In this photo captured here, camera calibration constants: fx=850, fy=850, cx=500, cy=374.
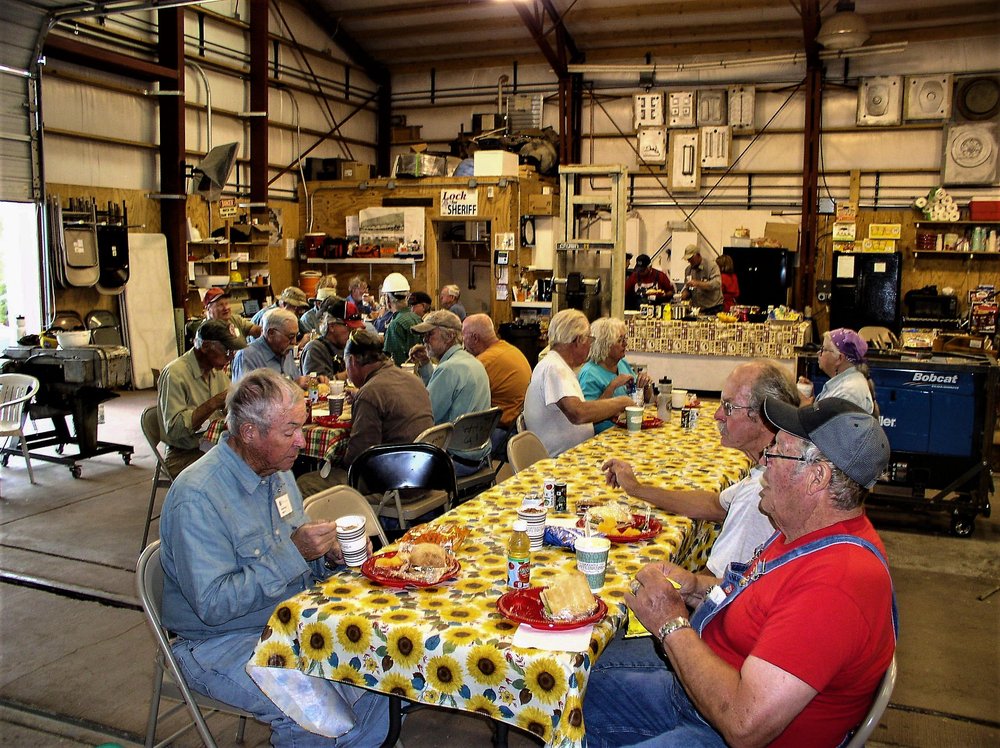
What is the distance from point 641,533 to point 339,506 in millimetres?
1105

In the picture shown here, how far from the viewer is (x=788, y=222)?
1392 cm

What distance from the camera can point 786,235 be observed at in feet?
44.7

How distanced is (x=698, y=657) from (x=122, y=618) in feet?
11.2

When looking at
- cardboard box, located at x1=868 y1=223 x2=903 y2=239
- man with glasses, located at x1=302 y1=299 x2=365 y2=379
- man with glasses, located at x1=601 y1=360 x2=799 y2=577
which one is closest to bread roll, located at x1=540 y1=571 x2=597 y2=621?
man with glasses, located at x1=601 y1=360 x2=799 y2=577

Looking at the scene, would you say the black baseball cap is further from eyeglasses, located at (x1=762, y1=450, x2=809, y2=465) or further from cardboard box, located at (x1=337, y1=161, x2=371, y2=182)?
cardboard box, located at (x1=337, y1=161, x2=371, y2=182)

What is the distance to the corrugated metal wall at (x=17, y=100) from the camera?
28.8ft

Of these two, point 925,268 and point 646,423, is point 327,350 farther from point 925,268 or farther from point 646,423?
point 925,268

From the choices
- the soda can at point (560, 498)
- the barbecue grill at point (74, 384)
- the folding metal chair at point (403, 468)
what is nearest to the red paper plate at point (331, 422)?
the folding metal chair at point (403, 468)

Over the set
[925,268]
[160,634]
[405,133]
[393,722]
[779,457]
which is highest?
[405,133]

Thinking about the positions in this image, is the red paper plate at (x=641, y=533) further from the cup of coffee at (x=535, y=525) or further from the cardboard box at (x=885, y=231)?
the cardboard box at (x=885, y=231)

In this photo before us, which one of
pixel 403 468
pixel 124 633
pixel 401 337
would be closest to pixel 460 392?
pixel 403 468

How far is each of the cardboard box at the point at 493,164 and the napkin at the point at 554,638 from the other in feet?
39.8

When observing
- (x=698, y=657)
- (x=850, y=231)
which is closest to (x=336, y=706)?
(x=698, y=657)

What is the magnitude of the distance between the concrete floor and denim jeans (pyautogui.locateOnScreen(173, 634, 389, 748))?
0.84m
